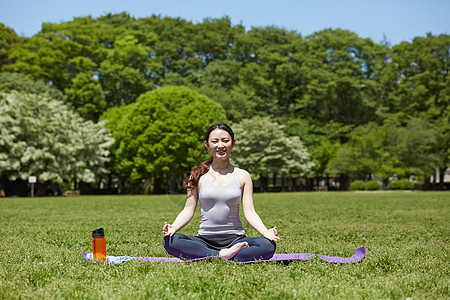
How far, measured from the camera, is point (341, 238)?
32.2 ft

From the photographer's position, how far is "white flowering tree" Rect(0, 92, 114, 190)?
39625mm

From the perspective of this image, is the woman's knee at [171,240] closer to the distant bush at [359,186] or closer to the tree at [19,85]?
the tree at [19,85]

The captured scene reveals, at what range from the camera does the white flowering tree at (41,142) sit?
39.6 metres

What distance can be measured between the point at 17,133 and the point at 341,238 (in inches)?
1408

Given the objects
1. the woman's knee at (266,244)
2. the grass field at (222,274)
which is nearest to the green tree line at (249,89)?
the grass field at (222,274)

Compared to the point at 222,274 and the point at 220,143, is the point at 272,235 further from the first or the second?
the point at 220,143

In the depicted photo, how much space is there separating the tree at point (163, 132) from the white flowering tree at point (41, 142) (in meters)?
3.74

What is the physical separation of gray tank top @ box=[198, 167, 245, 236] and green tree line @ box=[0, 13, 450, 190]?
128ft

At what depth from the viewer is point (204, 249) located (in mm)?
6137

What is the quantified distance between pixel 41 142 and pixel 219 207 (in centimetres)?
3776

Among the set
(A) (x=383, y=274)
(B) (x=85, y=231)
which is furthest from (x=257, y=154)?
(A) (x=383, y=274)

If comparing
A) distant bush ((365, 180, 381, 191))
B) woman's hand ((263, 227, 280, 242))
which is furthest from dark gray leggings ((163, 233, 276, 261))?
distant bush ((365, 180, 381, 191))

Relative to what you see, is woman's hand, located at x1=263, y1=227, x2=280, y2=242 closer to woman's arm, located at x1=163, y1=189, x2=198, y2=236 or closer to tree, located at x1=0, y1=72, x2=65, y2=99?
woman's arm, located at x1=163, y1=189, x2=198, y2=236

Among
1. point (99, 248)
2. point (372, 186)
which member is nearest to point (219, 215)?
point (99, 248)
